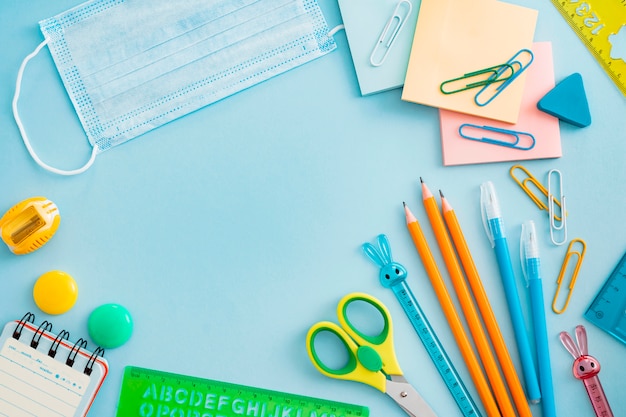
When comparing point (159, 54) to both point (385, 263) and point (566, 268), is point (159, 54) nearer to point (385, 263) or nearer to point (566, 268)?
point (385, 263)

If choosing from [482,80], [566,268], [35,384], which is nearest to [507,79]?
[482,80]

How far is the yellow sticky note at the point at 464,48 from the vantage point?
1188 millimetres

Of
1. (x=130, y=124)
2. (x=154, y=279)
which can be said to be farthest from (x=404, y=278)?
(x=130, y=124)

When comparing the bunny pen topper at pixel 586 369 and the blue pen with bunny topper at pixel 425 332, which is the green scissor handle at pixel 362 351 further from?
the bunny pen topper at pixel 586 369

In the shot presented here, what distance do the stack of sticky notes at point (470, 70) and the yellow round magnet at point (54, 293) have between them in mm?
690

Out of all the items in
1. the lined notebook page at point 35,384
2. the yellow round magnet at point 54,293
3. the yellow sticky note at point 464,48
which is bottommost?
the lined notebook page at point 35,384

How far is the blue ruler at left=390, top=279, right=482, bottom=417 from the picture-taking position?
1.14m

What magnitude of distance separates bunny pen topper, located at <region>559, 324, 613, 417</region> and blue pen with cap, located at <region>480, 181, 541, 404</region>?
0.08 m

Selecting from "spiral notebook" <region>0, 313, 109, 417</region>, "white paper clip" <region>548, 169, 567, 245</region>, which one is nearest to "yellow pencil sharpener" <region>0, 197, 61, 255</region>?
"spiral notebook" <region>0, 313, 109, 417</region>

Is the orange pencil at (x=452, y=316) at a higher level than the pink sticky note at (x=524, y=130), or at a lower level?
lower

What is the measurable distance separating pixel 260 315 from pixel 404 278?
0.94 ft

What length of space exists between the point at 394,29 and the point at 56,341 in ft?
2.95

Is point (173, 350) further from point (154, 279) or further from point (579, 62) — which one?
point (579, 62)

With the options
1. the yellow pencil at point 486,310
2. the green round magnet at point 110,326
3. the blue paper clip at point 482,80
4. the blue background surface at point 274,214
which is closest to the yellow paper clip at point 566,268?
the blue background surface at point 274,214
